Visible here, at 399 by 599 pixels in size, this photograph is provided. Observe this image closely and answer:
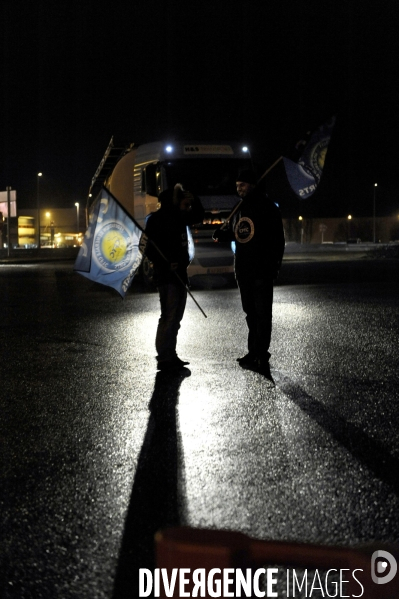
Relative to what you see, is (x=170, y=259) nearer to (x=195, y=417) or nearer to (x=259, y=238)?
(x=259, y=238)

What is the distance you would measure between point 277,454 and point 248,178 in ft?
12.3

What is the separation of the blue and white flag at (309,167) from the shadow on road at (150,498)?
350cm

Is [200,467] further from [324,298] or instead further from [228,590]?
[324,298]

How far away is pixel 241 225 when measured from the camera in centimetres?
767

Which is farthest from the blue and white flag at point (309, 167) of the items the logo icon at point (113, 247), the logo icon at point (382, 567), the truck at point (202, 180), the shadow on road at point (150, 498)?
the truck at point (202, 180)

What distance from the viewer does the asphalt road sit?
10.5 ft

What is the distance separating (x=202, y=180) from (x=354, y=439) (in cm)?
1423

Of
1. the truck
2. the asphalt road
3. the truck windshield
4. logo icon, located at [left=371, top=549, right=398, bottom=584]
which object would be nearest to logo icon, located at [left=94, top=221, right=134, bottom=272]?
the asphalt road

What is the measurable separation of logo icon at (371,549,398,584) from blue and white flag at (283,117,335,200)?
6582 millimetres

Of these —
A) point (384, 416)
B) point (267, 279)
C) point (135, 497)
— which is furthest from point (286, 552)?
point (267, 279)

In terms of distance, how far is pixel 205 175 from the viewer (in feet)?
61.3

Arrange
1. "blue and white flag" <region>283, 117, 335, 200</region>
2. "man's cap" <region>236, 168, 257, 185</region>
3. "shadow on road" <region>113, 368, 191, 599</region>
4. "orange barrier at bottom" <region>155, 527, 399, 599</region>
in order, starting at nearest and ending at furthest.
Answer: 1. "orange barrier at bottom" <region>155, 527, 399, 599</region>
2. "shadow on road" <region>113, 368, 191, 599</region>
3. "man's cap" <region>236, 168, 257, 185</region>
4. "blue and white flag" <region>283, 117, 335, 200</region>

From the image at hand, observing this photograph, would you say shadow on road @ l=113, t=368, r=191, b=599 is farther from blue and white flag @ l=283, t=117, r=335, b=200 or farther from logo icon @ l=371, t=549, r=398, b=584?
blue and white flag @ l=283, t=117, r=335, b=200

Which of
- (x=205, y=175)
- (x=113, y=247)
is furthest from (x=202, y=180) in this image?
(x=113, y=247)
